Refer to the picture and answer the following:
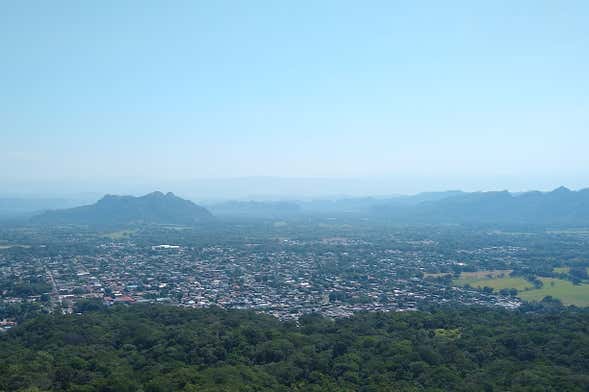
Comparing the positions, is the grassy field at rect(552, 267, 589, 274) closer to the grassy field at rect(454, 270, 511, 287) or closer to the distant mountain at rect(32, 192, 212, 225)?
the grassy field at rect(454, 270, 511, 287)

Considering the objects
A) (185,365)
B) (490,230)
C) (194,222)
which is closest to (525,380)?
(185,365)

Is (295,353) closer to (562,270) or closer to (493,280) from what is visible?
(493,280)

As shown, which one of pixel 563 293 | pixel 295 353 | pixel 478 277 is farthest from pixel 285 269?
pixel 295 353

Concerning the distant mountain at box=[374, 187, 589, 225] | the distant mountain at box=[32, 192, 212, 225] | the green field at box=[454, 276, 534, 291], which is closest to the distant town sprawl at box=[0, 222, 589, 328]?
the green field at box=[454, 276, 534, 291]

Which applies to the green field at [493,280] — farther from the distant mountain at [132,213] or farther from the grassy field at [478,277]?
the distant mountain at [132,213]

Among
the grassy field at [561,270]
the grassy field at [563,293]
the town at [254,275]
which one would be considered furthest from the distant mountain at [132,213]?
the grassy field at [563,293]

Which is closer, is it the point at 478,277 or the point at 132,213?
the point at 478,277
